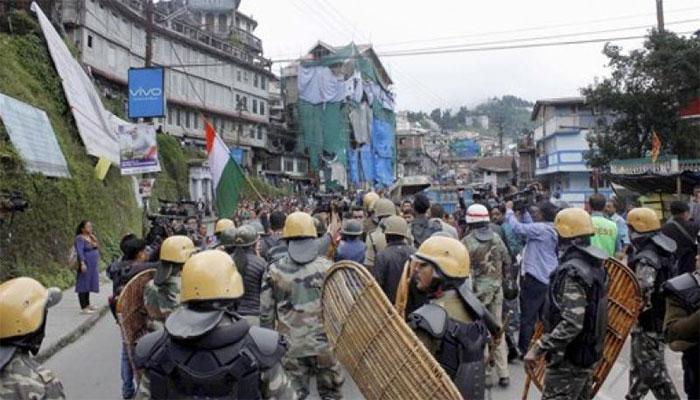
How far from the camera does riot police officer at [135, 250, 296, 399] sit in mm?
2604

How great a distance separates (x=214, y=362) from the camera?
260 cm

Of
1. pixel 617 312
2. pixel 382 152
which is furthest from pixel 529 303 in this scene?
pixel 382 152

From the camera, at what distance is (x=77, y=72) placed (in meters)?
19.2

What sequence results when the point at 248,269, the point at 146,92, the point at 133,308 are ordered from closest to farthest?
the point at 133,308 < the point at 248,269 < the point at 146,92

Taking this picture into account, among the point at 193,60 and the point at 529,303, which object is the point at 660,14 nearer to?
the point at 529,303

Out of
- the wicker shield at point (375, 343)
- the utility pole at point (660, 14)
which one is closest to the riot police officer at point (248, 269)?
the wicker shield at point (375, 343)

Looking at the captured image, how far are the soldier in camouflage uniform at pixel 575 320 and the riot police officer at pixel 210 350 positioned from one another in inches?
77.7

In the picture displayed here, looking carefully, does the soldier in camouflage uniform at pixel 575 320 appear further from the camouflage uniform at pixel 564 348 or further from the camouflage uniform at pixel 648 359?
the camouflage uniform at pixel 648 359

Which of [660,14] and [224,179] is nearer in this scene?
[224,179]

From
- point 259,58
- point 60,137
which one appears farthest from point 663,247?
point 259,58

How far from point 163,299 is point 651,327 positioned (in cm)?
386

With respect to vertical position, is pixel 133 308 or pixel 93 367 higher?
pixel 133 308

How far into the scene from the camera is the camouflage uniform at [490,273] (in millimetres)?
6109

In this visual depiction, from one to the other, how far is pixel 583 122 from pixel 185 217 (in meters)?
40.4
